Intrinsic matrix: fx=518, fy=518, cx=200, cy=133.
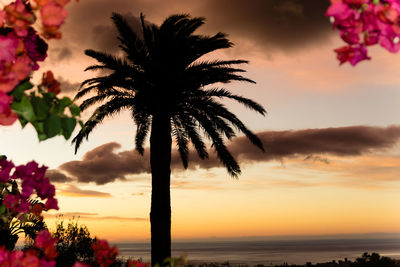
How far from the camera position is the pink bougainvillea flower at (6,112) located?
2676mm

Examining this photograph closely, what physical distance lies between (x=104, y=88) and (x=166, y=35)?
2773 millimetres

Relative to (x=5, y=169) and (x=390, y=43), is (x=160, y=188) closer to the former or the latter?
(x=5, y=169)

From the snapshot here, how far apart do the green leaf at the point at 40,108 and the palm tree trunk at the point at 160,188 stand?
564 inches

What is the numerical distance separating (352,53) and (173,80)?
14.9m

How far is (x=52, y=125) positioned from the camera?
3.02 metres

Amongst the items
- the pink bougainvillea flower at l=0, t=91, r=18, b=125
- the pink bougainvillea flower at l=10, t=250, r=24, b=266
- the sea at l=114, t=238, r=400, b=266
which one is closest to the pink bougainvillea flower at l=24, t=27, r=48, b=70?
the pink bougainvillea flower at l=0, t=91, r=18, b=125

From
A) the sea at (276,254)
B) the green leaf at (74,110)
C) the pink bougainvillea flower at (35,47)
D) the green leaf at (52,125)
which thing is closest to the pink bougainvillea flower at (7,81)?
the green leaf at (52,125)

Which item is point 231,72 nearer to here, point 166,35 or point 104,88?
point 166,35

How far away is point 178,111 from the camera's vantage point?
18078 millimetres

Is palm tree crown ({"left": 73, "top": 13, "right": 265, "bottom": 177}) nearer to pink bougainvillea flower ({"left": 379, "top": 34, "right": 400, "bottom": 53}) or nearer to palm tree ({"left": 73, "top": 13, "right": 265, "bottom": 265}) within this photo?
palm tree ({"left": 73, "top": 13, "right": 265, "bottom": 265})

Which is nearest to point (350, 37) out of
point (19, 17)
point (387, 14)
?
point (387, 14)

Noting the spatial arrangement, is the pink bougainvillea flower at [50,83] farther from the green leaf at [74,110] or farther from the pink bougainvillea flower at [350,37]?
the pink bougainvillea flower at [350,37]

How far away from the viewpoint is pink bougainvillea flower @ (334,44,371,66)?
249cm

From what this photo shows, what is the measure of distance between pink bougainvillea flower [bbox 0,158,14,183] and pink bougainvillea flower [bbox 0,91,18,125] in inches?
56.8
